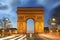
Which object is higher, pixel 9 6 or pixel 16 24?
pixel 9 6

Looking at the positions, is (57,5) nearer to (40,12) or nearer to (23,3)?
(40,12)

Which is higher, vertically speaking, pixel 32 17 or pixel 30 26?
pixel 32 17

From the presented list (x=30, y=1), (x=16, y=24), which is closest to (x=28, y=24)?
(x=16, y=24)

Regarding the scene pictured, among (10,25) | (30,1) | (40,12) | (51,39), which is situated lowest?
(51,39)

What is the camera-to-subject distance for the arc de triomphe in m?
3.92

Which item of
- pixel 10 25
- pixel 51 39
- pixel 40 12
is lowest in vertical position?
pixel 51 39

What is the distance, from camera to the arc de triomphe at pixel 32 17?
12.9 feet

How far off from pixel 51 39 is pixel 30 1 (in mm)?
933

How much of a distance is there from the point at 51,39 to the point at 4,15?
1.13 metres

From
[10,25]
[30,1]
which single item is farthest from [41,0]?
[10,25]

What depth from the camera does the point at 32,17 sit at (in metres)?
3.94

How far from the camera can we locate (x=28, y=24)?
→ 12.9 feet

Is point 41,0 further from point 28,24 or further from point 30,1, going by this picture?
point 28,24

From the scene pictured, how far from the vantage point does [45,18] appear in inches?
155
